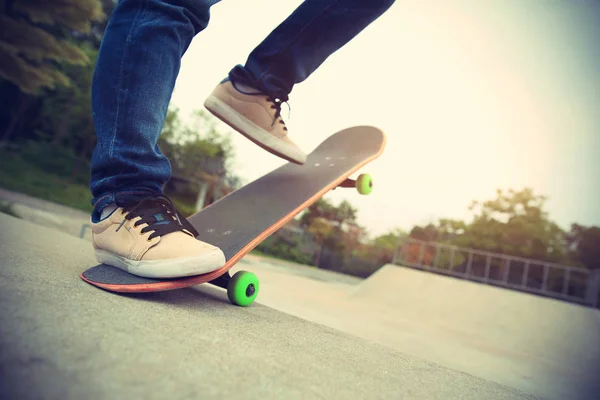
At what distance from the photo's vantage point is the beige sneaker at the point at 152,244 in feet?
3.07

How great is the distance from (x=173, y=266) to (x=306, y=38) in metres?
0.91

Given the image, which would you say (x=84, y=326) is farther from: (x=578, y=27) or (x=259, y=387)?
(x=578, y=27)

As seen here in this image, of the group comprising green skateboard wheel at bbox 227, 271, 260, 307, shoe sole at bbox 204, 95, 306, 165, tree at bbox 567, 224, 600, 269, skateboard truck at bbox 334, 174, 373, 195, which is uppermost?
tree at bbox 567, 224, 600, 269

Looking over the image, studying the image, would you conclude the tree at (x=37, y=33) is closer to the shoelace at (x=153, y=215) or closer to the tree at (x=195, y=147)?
the shoelace at (x=153, y=215)

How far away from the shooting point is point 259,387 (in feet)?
1.64

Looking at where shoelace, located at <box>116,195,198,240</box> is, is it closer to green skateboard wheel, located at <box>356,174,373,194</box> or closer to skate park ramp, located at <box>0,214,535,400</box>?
skate park ramp, located at <box>0,214,535,400</box>

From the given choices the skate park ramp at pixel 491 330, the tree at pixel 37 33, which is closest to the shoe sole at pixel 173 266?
the skate park ramp at pixel 491 330

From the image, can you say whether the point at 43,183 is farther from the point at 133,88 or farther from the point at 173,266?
the point at 173,266

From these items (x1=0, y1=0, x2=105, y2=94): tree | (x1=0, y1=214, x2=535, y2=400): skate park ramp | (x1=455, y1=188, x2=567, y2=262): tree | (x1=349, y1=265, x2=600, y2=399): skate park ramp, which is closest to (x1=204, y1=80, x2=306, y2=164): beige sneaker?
(x1=0, y1=214, x2=535, y2=400): skate park ramp

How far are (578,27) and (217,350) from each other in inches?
342

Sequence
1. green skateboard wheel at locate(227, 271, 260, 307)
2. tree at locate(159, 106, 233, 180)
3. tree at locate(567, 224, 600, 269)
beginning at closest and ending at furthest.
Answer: green skateboard wheel at locate(227, 271, 260, 307)
tree at locate(567, 224, 600, 269)
tree at locate(159, 106, 233, 180)

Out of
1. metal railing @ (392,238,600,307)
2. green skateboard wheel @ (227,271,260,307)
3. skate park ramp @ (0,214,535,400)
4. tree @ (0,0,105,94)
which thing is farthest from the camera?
metal railing @ (392,238,600,307)

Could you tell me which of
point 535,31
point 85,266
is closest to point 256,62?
point 85,266

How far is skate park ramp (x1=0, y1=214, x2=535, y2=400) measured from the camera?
0.43 m
